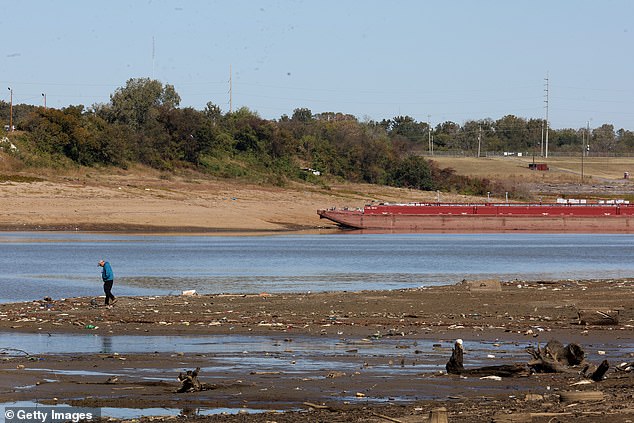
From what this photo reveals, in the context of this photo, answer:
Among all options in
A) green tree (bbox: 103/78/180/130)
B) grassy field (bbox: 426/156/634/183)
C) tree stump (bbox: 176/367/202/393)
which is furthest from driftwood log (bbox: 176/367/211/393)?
grassy field (bbox: 426/156/634/183)

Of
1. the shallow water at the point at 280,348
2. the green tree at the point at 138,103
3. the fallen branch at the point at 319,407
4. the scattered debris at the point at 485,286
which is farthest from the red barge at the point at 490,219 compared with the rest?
the fallen branch at the point at 319,407

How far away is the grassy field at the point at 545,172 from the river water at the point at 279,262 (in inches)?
2667

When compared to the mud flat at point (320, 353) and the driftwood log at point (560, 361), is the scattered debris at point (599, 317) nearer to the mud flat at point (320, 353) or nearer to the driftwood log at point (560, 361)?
the mud flat at point (320, 353)

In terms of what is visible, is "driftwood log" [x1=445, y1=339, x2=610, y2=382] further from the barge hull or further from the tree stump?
the barge hull

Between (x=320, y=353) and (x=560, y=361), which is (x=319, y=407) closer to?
(x=560, y=361)

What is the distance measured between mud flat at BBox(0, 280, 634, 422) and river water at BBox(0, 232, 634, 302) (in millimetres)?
4944

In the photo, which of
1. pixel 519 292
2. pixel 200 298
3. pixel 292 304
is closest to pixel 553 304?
pixel 519 292

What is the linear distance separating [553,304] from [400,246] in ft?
109

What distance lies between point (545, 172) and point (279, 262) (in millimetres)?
102484

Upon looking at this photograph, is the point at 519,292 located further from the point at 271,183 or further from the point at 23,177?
the point at 271,183

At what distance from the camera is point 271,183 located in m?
98.6

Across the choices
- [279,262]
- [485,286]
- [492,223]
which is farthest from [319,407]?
[492,223]

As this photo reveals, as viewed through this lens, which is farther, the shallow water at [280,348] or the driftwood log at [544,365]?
the shallow water at [280,348]

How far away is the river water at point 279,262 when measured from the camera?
112 feet
